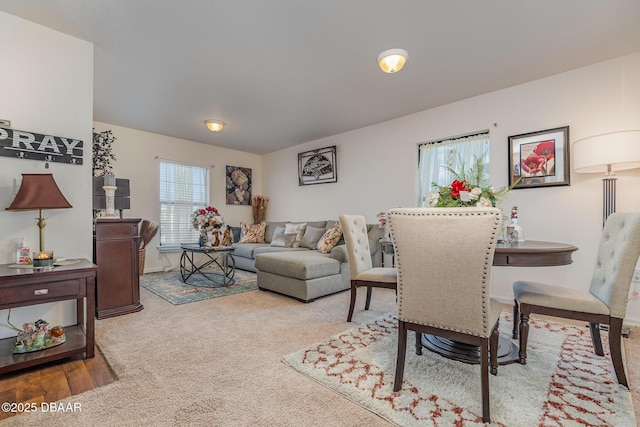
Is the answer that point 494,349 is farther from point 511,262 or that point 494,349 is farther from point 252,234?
point 252,234

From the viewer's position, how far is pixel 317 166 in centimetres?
543

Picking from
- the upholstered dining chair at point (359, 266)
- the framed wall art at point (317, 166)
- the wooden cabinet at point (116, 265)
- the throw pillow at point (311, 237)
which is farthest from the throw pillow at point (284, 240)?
the wooden cabinet at point (116, 265)

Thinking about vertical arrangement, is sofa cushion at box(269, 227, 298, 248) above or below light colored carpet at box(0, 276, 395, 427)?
above

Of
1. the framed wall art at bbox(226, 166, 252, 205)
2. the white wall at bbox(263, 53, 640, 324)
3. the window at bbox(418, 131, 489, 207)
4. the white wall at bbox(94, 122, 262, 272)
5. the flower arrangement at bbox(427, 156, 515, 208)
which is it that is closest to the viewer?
the flower arrangement at bbox(427, 156, 515, 208)

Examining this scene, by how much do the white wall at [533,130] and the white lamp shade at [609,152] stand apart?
0.42 metres

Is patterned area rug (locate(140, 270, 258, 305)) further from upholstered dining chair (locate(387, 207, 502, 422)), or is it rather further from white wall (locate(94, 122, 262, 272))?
upholstered dining chair (locate(387, 207, 502, 422))

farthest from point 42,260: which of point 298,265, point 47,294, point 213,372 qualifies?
point 298,265

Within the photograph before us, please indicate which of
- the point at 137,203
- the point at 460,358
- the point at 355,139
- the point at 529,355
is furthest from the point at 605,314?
the point at 137,203

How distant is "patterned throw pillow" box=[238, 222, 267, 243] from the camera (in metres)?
5.52

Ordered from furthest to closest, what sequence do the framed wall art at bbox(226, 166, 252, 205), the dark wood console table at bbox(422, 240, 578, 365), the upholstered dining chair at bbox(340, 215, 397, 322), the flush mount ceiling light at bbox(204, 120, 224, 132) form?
the framed wall art at bbox(226, 166, 252, 205) < the flush mount ceiling light at bbox(204, 120, 224, 132) < the upholstered dining chair at bbox(340, 215, 397, 322) < the dark wood console table at bbox(422, 240, 578, 365)

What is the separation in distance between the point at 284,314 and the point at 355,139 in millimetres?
3163

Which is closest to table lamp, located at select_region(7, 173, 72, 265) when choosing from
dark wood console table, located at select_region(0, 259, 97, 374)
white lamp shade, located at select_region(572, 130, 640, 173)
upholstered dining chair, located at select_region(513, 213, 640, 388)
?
dark wood console table, located at select_region(0, 259, 97, 374)

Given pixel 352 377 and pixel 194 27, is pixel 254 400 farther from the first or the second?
pixel 194 27

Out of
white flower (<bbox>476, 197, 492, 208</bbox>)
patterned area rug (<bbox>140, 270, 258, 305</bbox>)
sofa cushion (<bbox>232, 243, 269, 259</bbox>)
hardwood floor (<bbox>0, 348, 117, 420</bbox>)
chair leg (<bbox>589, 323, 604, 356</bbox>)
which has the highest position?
white flower (<bbox>476, 197, 492, 208</bbox>)
